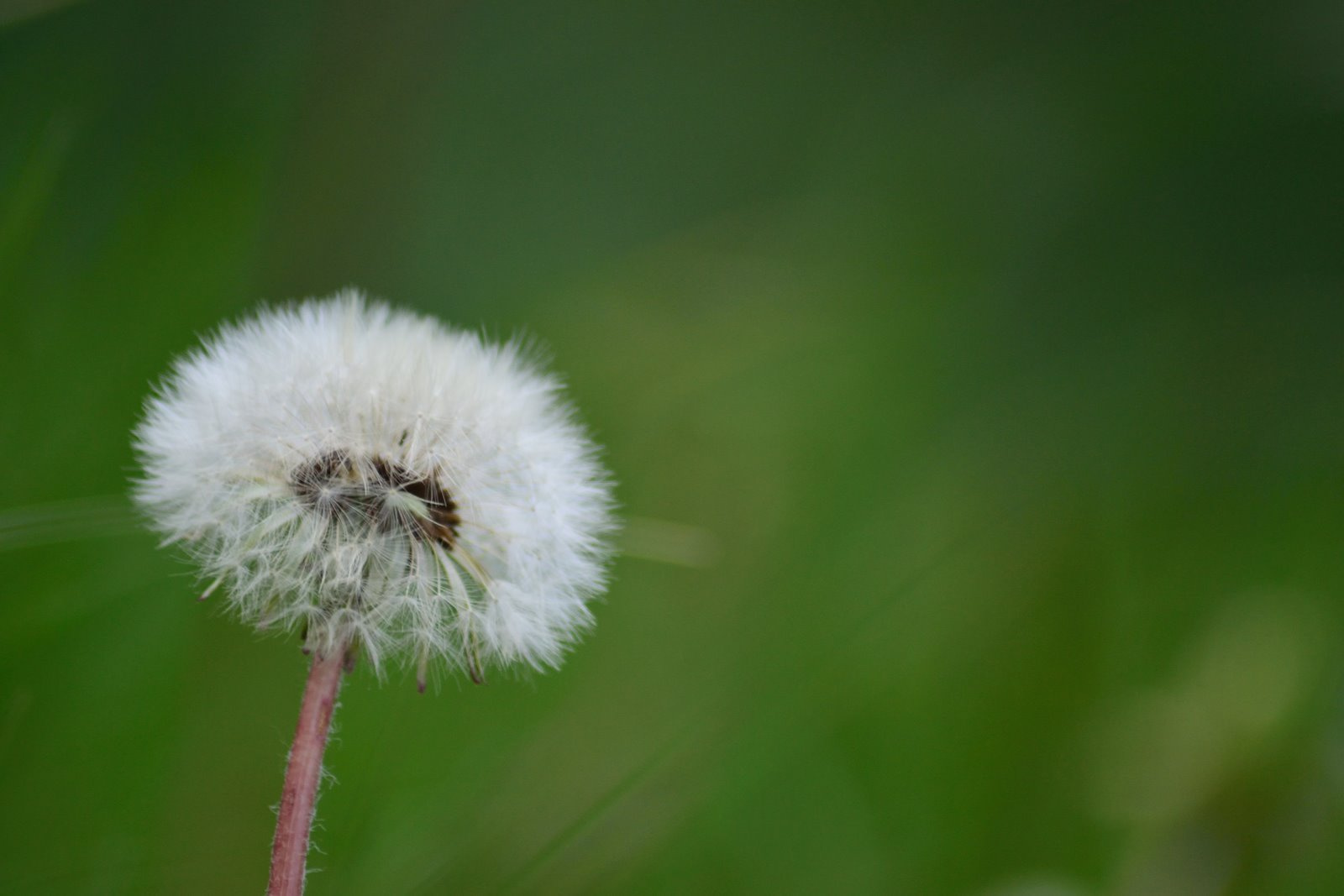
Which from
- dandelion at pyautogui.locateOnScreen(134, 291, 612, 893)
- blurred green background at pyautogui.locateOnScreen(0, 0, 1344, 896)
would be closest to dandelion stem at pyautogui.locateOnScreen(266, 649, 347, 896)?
dandelion at pyautogui.locateOnScreen(134, 291, 612, 893)

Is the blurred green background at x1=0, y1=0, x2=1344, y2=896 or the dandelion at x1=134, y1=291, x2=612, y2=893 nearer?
the dandelion at x1=134, y1=291, x2=612, y2=893

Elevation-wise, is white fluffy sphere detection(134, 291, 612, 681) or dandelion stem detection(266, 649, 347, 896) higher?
white fluffy sphere detection(134, 291, 612, 681)

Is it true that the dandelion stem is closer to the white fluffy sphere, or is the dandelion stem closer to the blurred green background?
the white fluffy sphere

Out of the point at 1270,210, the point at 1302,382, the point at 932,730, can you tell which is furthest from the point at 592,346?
the point at 1270,210

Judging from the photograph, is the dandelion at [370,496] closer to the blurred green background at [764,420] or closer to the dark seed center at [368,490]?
the dark seed center at [368,490]

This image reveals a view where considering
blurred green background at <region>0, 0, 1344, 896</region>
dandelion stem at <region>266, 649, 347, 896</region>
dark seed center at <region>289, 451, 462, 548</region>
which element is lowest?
dandelion stem at <region>266, 649, 347, 896</region>

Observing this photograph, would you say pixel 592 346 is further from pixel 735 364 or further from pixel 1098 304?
pixel 1098 304

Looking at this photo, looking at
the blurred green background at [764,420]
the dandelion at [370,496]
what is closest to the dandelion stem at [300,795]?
the dandelion at [370,496]
